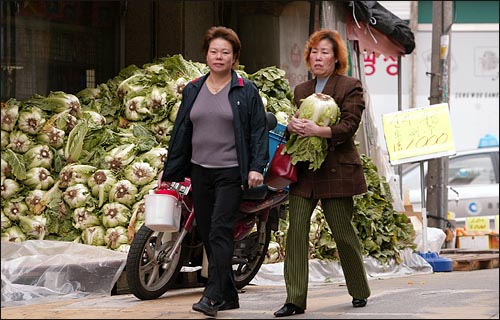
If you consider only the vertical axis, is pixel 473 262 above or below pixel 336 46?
below

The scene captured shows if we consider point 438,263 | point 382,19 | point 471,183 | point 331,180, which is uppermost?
point 382,19

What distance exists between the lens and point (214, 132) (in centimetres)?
724

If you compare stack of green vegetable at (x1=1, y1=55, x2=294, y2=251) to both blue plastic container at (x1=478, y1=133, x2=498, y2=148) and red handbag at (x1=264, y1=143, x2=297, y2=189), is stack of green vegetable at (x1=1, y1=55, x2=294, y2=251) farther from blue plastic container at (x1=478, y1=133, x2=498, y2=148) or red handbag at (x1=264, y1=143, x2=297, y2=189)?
blue plastic container at (x1=478, y1=133, x2=498, y2=148)

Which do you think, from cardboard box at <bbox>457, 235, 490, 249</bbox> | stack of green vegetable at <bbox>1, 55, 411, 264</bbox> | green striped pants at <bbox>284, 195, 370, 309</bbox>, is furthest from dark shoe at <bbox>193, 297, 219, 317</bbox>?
cardboard box at <bbox>457, 235, 490, 249</bbox>

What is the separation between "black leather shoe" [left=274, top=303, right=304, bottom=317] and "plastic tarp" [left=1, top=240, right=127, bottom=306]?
2.08 m

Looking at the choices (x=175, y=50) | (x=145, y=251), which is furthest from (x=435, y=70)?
Answer: (x=145, y=251)

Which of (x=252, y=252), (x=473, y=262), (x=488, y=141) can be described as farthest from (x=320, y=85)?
(x=488, y=141)

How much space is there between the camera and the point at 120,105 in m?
10.8

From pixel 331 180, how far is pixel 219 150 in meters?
0.75

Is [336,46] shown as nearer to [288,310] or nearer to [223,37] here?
[223,37]

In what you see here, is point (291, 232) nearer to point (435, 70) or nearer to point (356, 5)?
point (356, 5)

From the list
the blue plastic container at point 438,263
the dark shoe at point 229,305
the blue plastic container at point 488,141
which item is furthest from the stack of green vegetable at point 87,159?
the blue plastic container at point 488,141

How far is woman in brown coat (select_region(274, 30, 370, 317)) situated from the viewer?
23.8 feet

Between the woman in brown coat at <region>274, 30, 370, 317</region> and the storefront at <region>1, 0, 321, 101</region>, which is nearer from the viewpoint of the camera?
the woman in brown coat at <region>274, 30, 370, 317</region>
